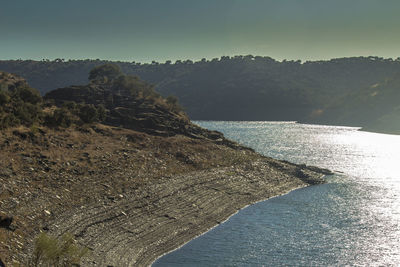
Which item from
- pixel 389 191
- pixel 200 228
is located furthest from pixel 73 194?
pixel 389 191

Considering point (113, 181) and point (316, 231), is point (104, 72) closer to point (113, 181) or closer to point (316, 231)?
point (113, 181)

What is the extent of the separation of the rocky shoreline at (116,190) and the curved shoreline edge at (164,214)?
0.12 metres

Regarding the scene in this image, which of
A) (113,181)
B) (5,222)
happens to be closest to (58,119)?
(113,181)

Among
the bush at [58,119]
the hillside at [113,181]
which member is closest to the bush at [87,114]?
the hillside at [113,181]

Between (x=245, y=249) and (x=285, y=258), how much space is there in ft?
14.7

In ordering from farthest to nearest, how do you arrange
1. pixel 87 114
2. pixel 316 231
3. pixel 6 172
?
pixel 87 114 < pixel 316 231 < pixel 6 172

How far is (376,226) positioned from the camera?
54594 millimetres

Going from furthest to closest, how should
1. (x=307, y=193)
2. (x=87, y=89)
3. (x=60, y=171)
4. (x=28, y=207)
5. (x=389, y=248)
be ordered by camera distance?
(x=87, y=89) < (x=307, y=193) < (x=60, y=171) < (x=389, y=248) < (x=28, y=207)

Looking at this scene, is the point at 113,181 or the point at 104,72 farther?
the point at 104,72

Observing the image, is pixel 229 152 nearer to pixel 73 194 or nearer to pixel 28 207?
pixel 73 194

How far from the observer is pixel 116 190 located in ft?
170

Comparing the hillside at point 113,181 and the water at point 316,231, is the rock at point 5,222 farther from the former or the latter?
the water at point 316,231

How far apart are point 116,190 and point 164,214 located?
6.81m

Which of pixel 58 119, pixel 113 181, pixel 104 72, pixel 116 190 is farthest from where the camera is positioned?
pixel 104 72
